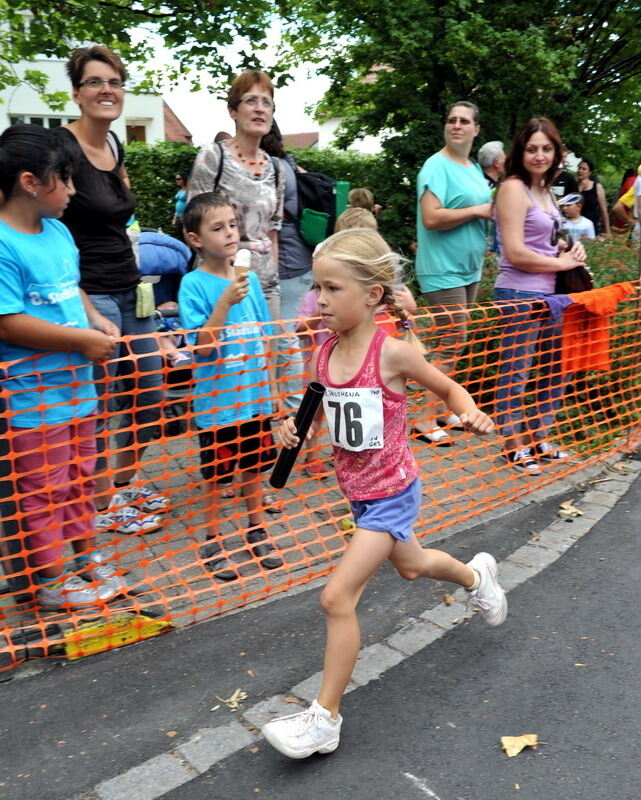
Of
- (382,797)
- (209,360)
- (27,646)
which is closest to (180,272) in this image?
(209,360)

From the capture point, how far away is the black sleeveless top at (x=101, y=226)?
401 cm

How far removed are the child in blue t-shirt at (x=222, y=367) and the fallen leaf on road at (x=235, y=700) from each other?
88cm

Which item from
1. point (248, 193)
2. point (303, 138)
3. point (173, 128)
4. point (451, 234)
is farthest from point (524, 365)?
point (303, 138)

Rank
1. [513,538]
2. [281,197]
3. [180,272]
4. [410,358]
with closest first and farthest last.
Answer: [410,358]
[513,538]
[281,197]
[180,272]

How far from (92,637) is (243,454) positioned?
3.68 feet

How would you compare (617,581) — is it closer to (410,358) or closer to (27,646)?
(410,358)

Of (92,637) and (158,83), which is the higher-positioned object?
(158,83)

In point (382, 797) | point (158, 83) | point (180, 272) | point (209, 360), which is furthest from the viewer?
point (158, 83)

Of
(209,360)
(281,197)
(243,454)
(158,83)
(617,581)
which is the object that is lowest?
(617,581)

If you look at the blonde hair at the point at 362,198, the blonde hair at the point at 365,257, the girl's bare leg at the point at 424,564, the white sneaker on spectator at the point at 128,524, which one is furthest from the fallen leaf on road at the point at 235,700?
the blonde hair at the point at 362,198

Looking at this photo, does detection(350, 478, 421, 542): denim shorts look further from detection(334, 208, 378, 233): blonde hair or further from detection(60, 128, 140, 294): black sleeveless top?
detection(334, 208, 378, 233): blonde hair

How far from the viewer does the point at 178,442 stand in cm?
579

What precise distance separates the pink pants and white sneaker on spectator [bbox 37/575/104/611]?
12 cm

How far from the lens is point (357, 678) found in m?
3.22
